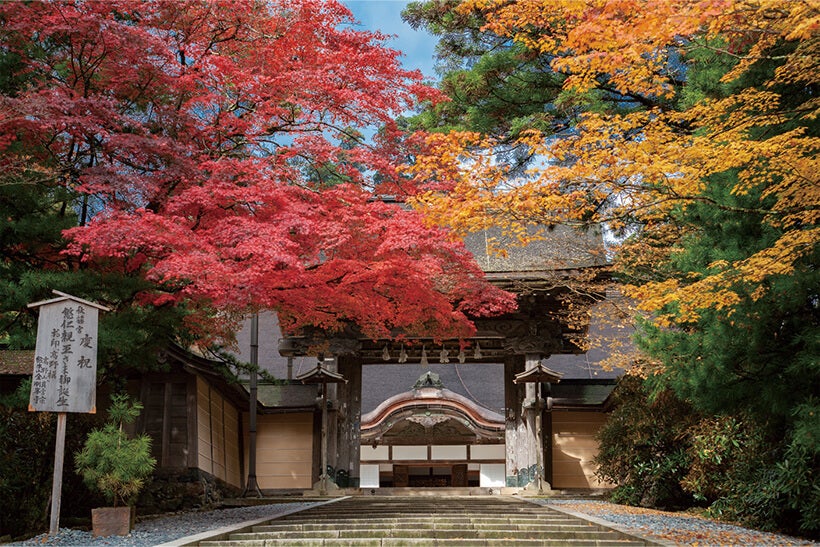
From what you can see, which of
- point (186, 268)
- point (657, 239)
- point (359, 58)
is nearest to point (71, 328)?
point (186, 268)

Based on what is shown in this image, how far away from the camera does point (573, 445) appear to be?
16.8 m

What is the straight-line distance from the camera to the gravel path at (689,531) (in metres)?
7.37

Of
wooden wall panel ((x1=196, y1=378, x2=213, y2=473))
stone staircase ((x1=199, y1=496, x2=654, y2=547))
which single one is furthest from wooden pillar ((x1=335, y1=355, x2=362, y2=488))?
stone staircase ((x1=199, y1=496, x2=654, y2=547))

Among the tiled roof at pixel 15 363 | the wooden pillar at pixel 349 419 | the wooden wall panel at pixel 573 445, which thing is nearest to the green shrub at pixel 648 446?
the wooden wall panel at pixel 573 445

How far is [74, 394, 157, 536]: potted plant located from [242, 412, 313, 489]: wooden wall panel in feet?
28.7

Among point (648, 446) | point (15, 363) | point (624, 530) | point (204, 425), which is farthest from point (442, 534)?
point (15, 363)

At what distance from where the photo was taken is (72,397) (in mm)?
8203

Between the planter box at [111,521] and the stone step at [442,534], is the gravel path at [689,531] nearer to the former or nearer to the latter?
the stone step at [442,534]

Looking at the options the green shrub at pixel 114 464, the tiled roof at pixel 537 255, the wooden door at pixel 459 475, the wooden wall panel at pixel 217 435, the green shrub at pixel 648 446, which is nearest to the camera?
the green shrub at pixel 114 464

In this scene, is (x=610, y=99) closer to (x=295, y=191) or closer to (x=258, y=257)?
(x=295, y=191)

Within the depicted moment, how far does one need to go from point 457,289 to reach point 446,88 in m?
3.85

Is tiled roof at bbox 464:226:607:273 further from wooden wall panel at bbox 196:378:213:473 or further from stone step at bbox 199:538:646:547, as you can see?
stone step at bbox 199:538:646:547

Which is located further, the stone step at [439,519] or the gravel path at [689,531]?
the stone step at [439,519]

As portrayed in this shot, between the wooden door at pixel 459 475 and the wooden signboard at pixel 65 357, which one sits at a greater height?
the wooden signboard at pixel 65 357
